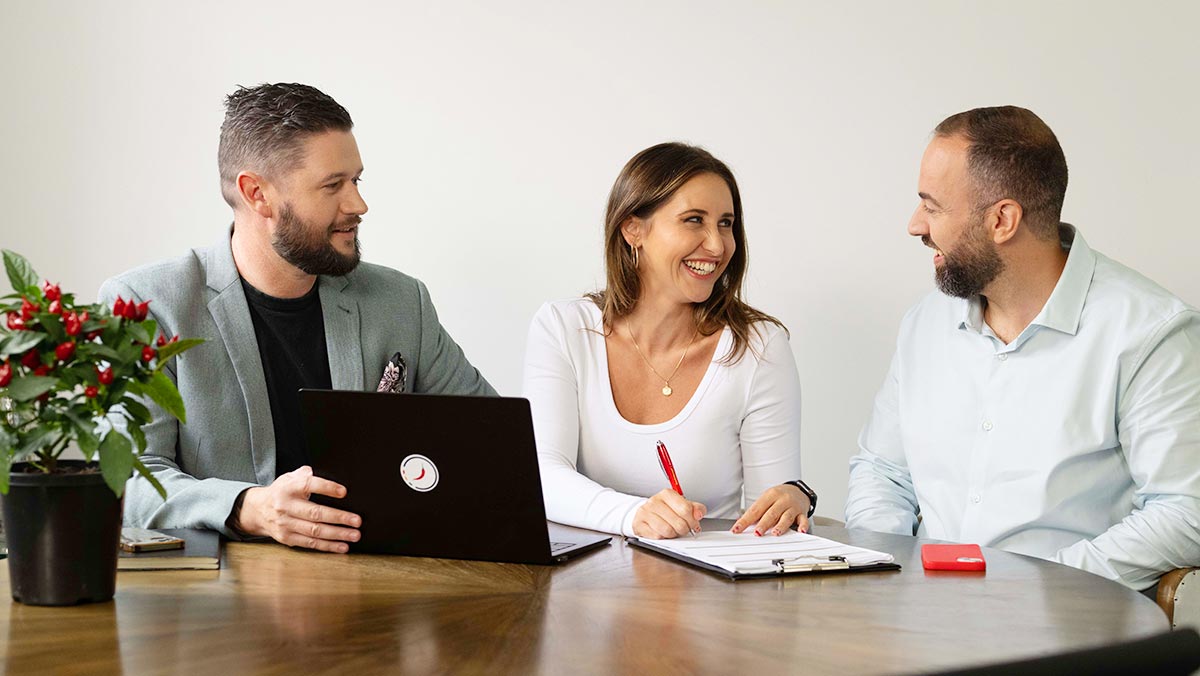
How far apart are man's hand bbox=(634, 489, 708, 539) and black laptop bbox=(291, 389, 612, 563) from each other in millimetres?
165

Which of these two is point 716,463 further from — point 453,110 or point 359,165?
point 453,110

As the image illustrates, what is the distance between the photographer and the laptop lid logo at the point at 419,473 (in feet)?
5.52

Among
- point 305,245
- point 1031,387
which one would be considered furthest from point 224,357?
point 1031,387

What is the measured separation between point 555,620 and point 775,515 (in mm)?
656

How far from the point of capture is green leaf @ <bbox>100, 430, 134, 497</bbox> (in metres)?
1.35

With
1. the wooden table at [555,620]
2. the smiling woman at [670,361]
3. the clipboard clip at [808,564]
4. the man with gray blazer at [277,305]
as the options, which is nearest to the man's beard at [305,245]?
the man with gray blazer at [277,305]

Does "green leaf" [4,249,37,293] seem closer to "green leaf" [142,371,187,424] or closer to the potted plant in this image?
the potted plant

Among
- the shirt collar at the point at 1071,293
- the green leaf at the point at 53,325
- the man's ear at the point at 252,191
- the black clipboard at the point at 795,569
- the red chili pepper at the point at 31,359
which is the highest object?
the man's ear at the point at 252,191

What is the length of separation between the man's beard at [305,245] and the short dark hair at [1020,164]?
1.32 meters

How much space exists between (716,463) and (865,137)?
0.94 meters

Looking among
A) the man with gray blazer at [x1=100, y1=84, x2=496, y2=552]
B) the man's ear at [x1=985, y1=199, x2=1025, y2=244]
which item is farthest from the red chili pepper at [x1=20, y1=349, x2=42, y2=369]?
the man's ear at [x1=985, y1=199, x2=1025, y2=244]

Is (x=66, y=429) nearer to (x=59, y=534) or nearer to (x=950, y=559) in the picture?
(x=59, y=534)

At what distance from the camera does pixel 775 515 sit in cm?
194

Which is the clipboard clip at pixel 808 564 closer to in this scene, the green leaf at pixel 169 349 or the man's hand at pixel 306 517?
the man's hand at pixel 306 517
